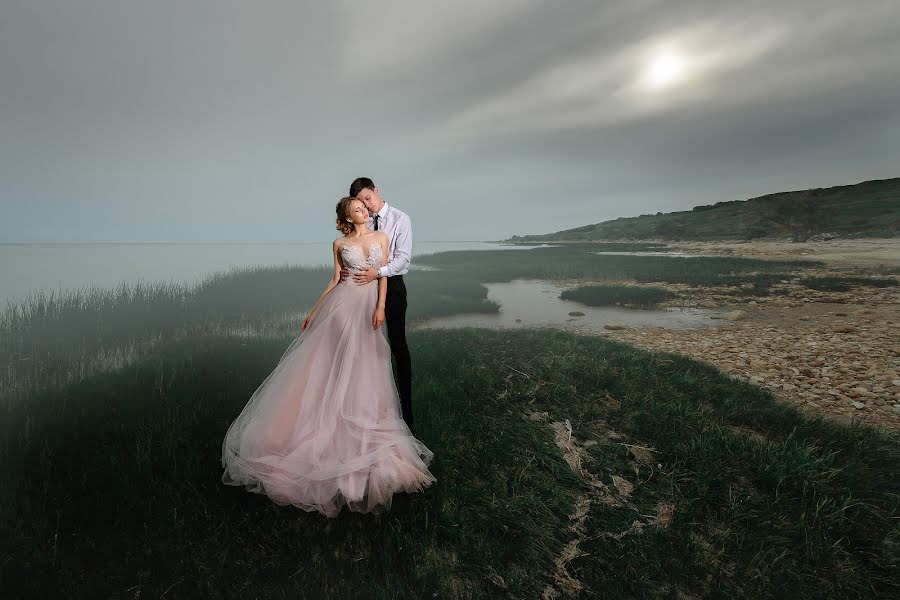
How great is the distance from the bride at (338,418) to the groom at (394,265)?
14 cm

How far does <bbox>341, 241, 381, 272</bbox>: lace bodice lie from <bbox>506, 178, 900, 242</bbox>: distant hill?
67.9 metres

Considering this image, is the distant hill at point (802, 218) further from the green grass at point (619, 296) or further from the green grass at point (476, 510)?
the green grass at point (476, 510)

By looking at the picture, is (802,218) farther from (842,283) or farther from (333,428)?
(333,428)

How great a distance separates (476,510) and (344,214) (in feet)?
11.6

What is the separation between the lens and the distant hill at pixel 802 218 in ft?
179

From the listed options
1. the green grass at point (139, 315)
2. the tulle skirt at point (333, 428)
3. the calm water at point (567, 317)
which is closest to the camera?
the tulle skirt at point (333, 428)

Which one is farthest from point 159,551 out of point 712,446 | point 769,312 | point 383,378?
point 769,312

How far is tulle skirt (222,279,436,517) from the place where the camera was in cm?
373

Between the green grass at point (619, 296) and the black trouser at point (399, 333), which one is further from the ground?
the black trouser at point (399, 333)

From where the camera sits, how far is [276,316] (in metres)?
17.3

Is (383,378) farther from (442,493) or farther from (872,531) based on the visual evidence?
(872,531)

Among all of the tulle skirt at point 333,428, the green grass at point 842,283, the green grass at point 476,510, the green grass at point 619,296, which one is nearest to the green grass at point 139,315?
the green grass at point 619,296

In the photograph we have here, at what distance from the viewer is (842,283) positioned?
20.4 meters

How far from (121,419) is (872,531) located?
9078 millimetres
